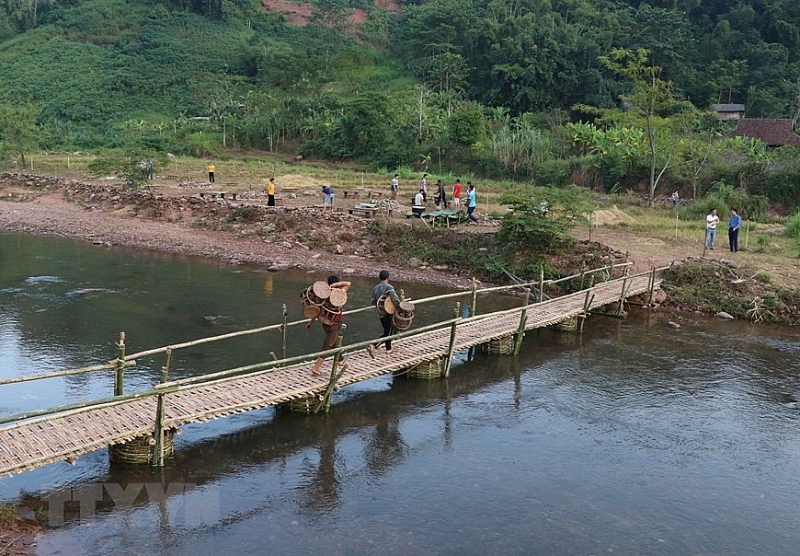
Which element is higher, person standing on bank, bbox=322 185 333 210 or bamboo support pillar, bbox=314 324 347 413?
person standing on bank, bbox=322 185 333 210

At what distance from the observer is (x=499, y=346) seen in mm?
16984

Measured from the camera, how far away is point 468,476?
1139 centimetres

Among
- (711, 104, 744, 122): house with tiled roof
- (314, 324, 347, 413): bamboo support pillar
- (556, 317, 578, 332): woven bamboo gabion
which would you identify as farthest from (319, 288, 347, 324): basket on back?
(711, 104, 744, 122): house with tiled roof

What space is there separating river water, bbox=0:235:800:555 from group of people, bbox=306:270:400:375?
0.91 m

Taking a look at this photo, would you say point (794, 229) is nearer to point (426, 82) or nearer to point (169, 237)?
point (169, 237)

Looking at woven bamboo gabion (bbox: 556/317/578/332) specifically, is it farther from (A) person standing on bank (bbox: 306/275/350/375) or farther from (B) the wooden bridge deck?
(A) person standing on bank (bbox: 306/275/350/375)

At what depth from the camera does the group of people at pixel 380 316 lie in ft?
41.8

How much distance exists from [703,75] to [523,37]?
13.1 meters

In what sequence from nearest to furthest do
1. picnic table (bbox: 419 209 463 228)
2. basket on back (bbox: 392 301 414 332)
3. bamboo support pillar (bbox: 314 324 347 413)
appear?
bamboo support pillar (bbox: 314 324 347 413)
basket on back (bbox: 392 301 414 332)
picnic table (bbox: 419 209 463 228)

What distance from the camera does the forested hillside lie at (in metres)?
42.2

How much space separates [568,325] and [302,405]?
8.47 m

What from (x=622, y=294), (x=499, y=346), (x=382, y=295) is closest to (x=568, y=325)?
(x=622, y=294)

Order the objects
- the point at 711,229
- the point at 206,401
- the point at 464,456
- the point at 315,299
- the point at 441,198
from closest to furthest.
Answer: the point at 206,401 → the point at 464,456 → the point at 315,299 → the point at 711,229 → the point at 441,198

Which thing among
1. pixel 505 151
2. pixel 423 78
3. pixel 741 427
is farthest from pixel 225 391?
pixel 423 78
